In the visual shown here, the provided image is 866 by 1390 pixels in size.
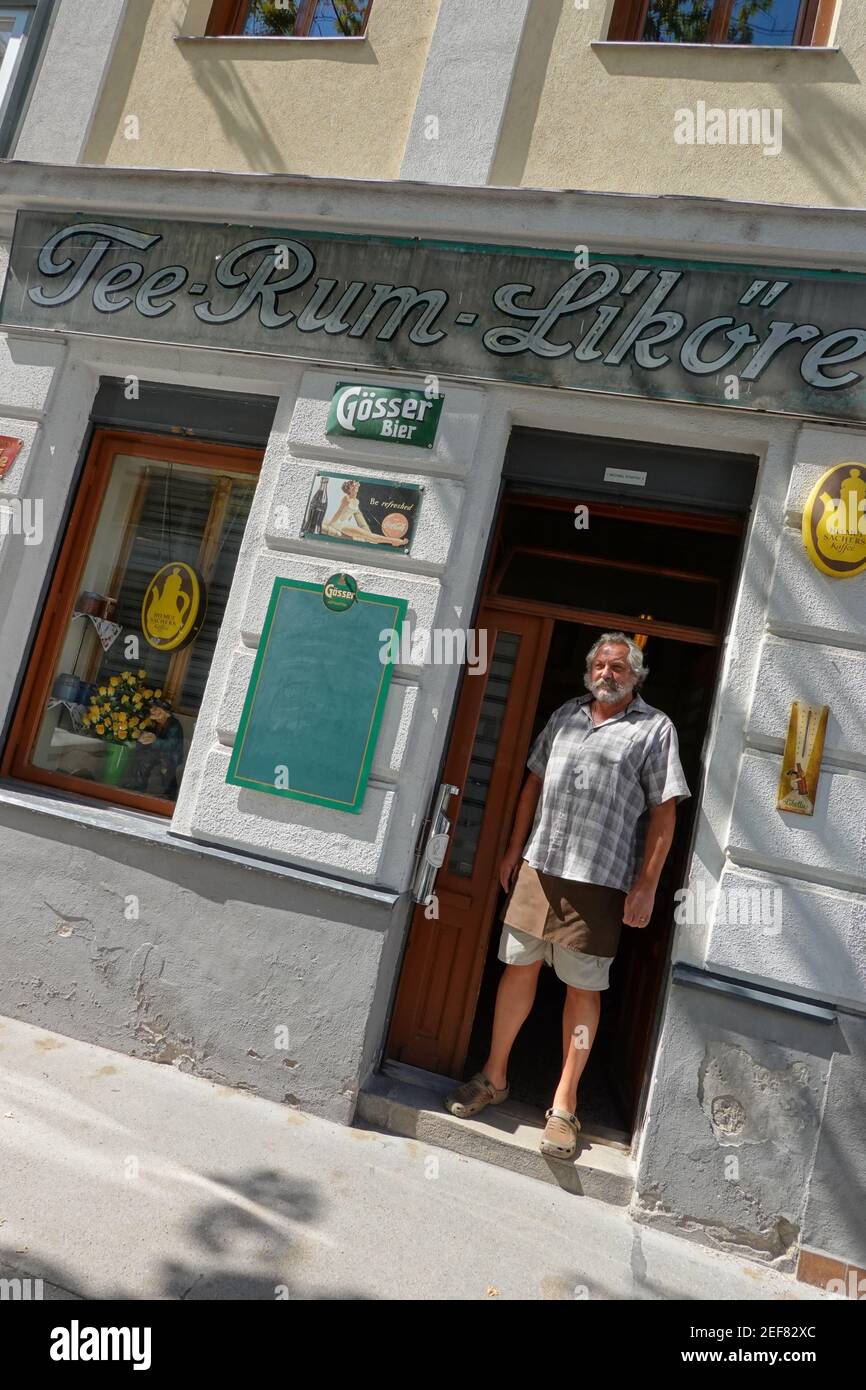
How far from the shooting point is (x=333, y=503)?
438cm

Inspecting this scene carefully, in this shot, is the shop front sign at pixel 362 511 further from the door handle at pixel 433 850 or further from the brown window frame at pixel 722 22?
the brown window frame at pixel 722 22

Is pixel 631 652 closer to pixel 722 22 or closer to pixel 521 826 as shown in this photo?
pixel 521 826

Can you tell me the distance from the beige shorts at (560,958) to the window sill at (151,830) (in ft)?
1.85

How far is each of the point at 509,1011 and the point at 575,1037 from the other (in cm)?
33

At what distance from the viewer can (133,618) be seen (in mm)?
5129

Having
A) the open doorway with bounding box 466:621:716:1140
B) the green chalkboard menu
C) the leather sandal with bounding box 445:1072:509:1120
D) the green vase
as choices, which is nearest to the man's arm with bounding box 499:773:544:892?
the open doorway with bounding box 466:621:716:1140

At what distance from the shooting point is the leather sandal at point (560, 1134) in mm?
3742

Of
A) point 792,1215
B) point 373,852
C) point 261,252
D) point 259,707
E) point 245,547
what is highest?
point 261,252
